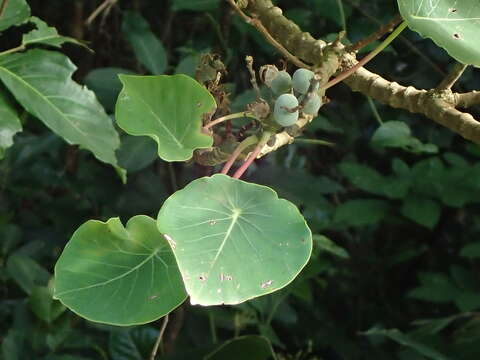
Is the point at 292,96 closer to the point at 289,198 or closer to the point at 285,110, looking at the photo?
the point at 285,110

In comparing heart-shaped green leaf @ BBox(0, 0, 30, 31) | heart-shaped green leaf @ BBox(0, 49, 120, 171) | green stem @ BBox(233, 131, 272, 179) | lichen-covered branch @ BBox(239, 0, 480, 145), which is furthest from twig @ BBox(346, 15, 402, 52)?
heart-shaped green leaf @ BBox(0, 0, 30, 31)

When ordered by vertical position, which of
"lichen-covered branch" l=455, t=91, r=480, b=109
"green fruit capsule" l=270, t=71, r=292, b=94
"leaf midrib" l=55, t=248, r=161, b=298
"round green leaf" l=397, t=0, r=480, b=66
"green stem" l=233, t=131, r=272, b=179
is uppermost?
"round green leaf" l=397, t=0, r=480, b=66

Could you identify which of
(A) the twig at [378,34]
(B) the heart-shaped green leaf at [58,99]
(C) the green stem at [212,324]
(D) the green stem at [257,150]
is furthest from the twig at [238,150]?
(C) the green stem at [212,324]

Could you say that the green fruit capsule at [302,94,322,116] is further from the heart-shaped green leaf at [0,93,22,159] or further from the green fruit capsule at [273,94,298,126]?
the heart-shaped green leaf at [0,93,22,159]

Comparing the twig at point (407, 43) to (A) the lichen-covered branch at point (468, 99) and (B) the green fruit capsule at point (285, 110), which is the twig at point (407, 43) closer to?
(A) the lichen-covered branch at point (468, 99)

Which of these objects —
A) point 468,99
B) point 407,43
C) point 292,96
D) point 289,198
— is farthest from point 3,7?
point 407,43

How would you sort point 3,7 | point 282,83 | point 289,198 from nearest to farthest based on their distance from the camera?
point 282,83 < point 3,7 < point 289,198
